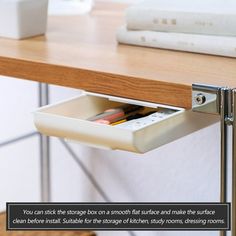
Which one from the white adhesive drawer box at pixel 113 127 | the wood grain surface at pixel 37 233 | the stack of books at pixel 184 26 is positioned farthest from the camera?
the wood grain surface at pixel 37 233

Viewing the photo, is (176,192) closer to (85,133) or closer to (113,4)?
(113,4)

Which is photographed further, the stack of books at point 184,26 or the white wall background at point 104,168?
the white wall background at point 104,168

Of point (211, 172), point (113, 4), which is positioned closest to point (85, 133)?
point (211, 172)

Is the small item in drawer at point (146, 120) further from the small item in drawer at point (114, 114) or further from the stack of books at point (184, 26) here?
the stack of books at point (184, 26)

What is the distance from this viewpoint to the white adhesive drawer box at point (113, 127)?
28.7 inches

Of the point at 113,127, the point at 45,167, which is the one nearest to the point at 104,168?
the point at 45,167

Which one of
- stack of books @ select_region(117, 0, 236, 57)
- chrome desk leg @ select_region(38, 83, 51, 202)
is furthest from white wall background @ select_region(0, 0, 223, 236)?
stack of books @ select_region(117, 0, 236, 57)

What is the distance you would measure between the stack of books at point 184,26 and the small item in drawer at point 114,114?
11 cm

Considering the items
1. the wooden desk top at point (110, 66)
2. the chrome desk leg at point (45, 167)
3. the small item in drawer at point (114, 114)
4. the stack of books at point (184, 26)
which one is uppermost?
the stack of books at point (184, 26)

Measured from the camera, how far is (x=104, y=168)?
1473 mm

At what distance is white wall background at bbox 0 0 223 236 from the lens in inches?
49.1

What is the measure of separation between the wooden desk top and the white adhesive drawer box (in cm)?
2

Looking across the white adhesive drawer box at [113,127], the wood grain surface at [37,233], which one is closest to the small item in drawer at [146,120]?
the white adhesive drawer box at [113,127]

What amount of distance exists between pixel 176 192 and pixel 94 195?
0.28 meters
